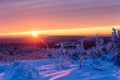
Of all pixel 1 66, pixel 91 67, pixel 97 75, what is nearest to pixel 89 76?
pixel 97 75

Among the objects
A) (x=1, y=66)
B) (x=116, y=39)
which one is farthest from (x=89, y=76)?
(x=116, y=39)

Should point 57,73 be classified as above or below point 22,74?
below

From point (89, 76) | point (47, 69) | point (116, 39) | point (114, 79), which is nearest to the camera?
point (114, 79)

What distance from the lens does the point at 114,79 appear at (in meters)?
9.02

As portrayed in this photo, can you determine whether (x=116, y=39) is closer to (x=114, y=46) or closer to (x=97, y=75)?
(x=114, y=46)

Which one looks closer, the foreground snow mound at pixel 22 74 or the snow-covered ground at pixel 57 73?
the foreground snow mound at pixel 22 74

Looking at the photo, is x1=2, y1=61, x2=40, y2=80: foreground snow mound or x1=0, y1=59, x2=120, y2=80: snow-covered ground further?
x1=0, y1=59, x2=120, y2=80: snow-covered ground

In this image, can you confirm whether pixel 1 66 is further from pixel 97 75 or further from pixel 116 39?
pixel 116 39

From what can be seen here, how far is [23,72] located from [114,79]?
2.40 metres

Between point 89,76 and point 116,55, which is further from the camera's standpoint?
point 116,55

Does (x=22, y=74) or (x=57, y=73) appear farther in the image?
(x=57, y=73)

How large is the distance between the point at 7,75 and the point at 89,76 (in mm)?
2287

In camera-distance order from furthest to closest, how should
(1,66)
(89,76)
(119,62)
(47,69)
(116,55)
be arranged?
(116,55) < (119,62) < (1,66) < (47,69) < (89,76)

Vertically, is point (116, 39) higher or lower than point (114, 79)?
higher
